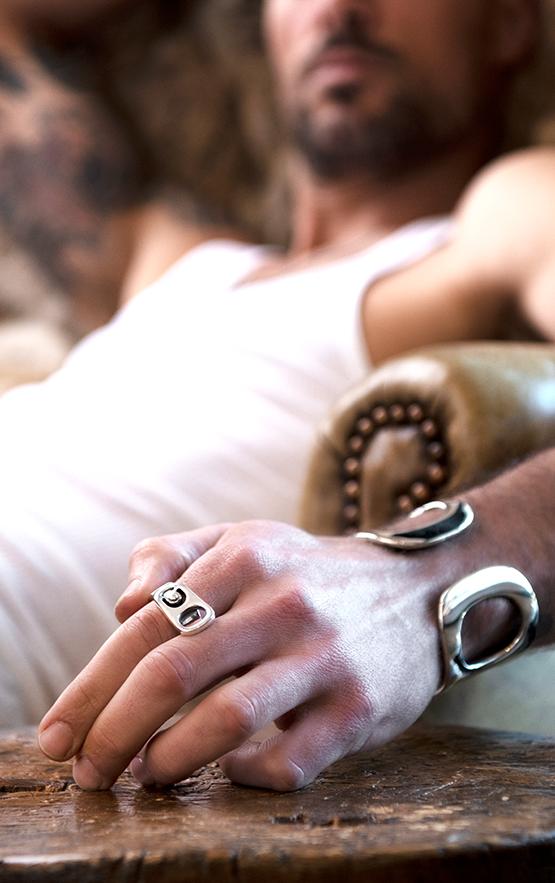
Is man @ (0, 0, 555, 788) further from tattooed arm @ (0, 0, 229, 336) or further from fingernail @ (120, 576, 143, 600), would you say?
tattooed arm @ (0, 0, 229, 336)

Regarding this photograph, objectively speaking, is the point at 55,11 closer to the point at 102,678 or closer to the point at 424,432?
the point at 424,432

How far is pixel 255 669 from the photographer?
516 millimetres

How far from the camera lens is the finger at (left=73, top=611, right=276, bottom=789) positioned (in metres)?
0.51

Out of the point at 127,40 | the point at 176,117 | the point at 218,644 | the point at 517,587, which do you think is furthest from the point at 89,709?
the point at 127,40

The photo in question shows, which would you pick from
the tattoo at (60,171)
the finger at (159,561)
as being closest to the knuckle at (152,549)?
the finger at (159,561)

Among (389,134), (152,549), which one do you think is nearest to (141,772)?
(152,549)

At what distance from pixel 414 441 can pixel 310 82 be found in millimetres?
989

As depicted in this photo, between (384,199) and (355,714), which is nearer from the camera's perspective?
(355,714)

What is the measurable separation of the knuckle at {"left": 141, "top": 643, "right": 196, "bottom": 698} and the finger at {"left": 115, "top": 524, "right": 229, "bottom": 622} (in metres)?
0.06

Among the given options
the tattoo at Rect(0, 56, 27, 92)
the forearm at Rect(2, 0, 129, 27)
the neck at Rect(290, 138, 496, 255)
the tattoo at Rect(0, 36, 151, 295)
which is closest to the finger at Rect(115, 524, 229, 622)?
the neck at Rect(290, 138, 496, 255)

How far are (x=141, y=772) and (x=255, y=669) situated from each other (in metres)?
0.08

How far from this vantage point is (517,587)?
0.64 metres

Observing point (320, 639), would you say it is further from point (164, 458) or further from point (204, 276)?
point (204, 276)

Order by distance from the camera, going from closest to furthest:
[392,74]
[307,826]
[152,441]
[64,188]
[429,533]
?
[307,826] < [429,533] < [152,441] < [392,74] < [64,188]
